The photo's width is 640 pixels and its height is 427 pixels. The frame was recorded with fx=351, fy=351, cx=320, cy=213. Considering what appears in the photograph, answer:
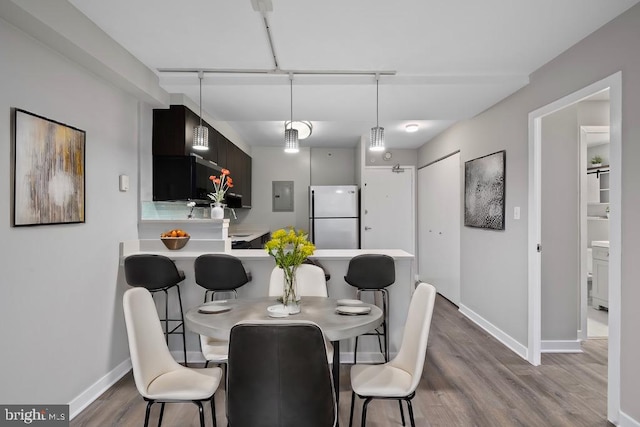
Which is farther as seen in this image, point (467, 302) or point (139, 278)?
point (467, 302)

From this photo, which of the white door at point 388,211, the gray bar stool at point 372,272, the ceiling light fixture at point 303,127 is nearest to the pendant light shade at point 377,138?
the gray bar stool at point 372,272

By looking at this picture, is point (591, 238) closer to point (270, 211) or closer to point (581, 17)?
point (581, 17)

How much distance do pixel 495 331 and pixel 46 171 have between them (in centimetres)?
394

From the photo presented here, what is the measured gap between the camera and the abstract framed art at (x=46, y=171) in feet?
5.98

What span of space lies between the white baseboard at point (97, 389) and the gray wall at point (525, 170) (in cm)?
331

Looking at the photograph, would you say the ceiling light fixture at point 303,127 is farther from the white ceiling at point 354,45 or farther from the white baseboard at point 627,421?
the white baseboard at point 627,421

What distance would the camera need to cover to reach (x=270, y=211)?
6137 millimetres

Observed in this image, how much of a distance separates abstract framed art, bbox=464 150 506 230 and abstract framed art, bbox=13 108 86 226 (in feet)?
11.5

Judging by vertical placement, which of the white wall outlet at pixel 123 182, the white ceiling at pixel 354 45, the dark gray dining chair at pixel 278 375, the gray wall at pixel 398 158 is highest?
the white ceiling at pixel 354 45

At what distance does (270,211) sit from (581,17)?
4856 mm

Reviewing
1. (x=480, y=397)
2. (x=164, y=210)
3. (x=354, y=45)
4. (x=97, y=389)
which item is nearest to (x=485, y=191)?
(x=480, y=397)

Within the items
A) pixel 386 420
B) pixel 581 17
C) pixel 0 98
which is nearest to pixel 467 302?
pixel 386 420

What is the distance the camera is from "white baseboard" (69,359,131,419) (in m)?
2.23

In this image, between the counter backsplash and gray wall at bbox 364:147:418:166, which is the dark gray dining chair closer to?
the counter backsplash
